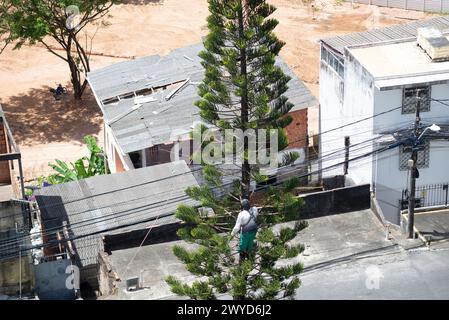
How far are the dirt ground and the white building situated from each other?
894 cm

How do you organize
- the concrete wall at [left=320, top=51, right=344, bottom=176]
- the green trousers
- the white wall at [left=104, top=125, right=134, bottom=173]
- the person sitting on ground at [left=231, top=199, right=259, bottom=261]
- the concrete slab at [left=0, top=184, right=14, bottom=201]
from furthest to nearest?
the concrete wall at [left=320, top=51, right=344, bottom=176]
the white wall at [left=104, top=125, right=134, bottom=173]
the concrete slab at [left=0, top=184, right=14, bottom=201]
the green trousers
the person sitting on ground at [left=231, top=199, right=259, bottom=261]

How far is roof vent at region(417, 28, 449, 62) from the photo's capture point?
105ft

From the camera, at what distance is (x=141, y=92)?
35938 mm

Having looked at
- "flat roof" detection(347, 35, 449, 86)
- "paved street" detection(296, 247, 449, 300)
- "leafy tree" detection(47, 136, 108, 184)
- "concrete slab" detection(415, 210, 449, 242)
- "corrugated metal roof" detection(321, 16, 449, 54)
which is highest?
"corrugated metal roof" detection(321, 16, 449, 54)

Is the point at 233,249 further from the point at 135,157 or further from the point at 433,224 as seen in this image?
the point at 135,157

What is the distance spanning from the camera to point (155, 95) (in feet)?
116

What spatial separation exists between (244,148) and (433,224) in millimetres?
11325

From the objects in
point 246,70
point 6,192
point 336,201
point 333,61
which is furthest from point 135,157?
point 246,70

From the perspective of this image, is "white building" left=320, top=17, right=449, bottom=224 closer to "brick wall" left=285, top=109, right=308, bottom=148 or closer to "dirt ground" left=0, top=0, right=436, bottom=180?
"brick wall" left=285, top=109, right=308, bottom=148

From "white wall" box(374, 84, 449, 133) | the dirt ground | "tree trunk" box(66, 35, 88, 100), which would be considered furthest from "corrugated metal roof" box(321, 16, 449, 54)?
"tree trunk" box(66, 35, 88, 100)

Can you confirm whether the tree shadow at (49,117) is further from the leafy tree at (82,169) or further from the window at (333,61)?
the window at (333,61)

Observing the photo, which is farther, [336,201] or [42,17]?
[42,17]

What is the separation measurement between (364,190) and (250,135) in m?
10.3

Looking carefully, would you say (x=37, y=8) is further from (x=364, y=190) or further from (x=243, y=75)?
(x=243, y=75)
